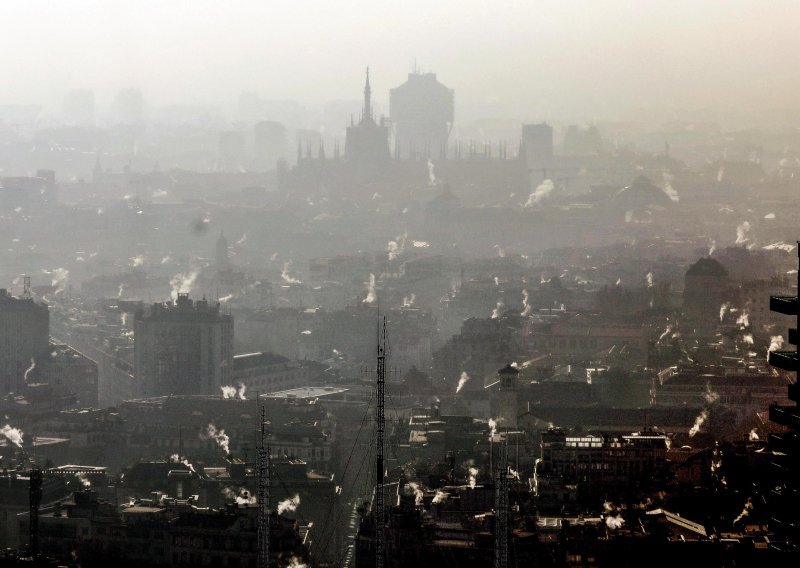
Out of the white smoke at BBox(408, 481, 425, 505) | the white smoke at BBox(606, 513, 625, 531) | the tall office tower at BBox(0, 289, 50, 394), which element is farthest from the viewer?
the tall office tower at BBox(0, 289, 50, 394)

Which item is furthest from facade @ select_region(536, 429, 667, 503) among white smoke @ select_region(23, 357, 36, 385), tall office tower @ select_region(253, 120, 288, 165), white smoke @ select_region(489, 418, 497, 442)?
tall office tower @ select_region(253, 120, 288, 165)

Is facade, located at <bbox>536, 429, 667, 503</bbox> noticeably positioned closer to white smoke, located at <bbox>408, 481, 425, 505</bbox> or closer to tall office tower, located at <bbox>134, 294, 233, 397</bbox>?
white smoke, located at <bbox>408, 481, 425, 505</bbox>

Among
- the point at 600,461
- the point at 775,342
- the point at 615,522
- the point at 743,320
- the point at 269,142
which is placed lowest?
the point at 743,320

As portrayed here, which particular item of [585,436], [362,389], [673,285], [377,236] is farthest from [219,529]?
[377,236]

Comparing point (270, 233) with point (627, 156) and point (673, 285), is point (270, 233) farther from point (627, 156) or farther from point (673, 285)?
point (673, 285)

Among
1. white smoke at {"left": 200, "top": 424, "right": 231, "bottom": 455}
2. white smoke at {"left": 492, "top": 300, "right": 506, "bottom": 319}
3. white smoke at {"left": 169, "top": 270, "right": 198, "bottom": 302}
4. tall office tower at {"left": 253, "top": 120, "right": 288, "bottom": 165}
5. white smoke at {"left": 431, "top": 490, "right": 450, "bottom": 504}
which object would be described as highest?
tall office tower at {"left": 253, "top": 120, "right": 288, "bottom": 165}

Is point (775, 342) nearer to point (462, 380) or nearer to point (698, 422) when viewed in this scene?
point (462, 380)


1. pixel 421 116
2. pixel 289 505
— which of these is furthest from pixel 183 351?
pixel 421 116

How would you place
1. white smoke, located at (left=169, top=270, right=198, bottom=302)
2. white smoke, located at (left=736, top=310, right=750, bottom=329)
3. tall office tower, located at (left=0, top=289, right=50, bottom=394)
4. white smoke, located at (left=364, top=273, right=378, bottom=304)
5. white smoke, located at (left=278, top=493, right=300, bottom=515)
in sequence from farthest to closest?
white smoke, located at (left=169, top=270, right=198, bottom=302) < white smoke, located at (left=364, top=273, right=378, bottom=304) < white smoke, located at (left=736, top=310, right=750, bottom=329) < tall office tower, located at (left=0, top=289, right=50, bottom=394) < white smoke, located at (left=278, top=493, right=300, bottom=515)
